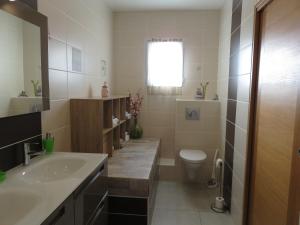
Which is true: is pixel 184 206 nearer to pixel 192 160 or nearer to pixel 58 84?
pixel 192 160

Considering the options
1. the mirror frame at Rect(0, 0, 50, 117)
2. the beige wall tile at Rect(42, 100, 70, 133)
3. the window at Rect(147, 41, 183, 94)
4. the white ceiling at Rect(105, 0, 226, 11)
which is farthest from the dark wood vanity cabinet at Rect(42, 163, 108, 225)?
the white ceiling at Rect(105, 0, 226, 11)

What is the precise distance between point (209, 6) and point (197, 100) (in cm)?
138

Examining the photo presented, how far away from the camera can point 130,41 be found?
360cm

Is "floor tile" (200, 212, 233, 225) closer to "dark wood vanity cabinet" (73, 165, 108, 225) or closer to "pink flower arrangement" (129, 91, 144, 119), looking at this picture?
"dark wood vanity cabinet" (73, 165, 108, 225)

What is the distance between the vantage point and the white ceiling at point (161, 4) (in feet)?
10.2

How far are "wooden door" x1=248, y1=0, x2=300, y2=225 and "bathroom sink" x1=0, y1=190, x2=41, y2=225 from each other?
1.44 metres

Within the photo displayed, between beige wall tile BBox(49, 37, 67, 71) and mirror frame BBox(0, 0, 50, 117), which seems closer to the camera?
mirror frame BBox(0, 0, 50, 117)

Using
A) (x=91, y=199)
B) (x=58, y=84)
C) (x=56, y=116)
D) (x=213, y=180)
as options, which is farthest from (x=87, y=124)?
(x=213, y=180)

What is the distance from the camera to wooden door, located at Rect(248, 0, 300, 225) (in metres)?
1.33

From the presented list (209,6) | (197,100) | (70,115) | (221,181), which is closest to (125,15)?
(209,6)

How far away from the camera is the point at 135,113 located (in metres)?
3.53

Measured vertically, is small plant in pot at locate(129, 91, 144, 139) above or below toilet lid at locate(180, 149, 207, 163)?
above

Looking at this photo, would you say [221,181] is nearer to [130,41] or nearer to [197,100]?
[197,100]

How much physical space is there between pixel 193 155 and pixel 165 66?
1.44 m
